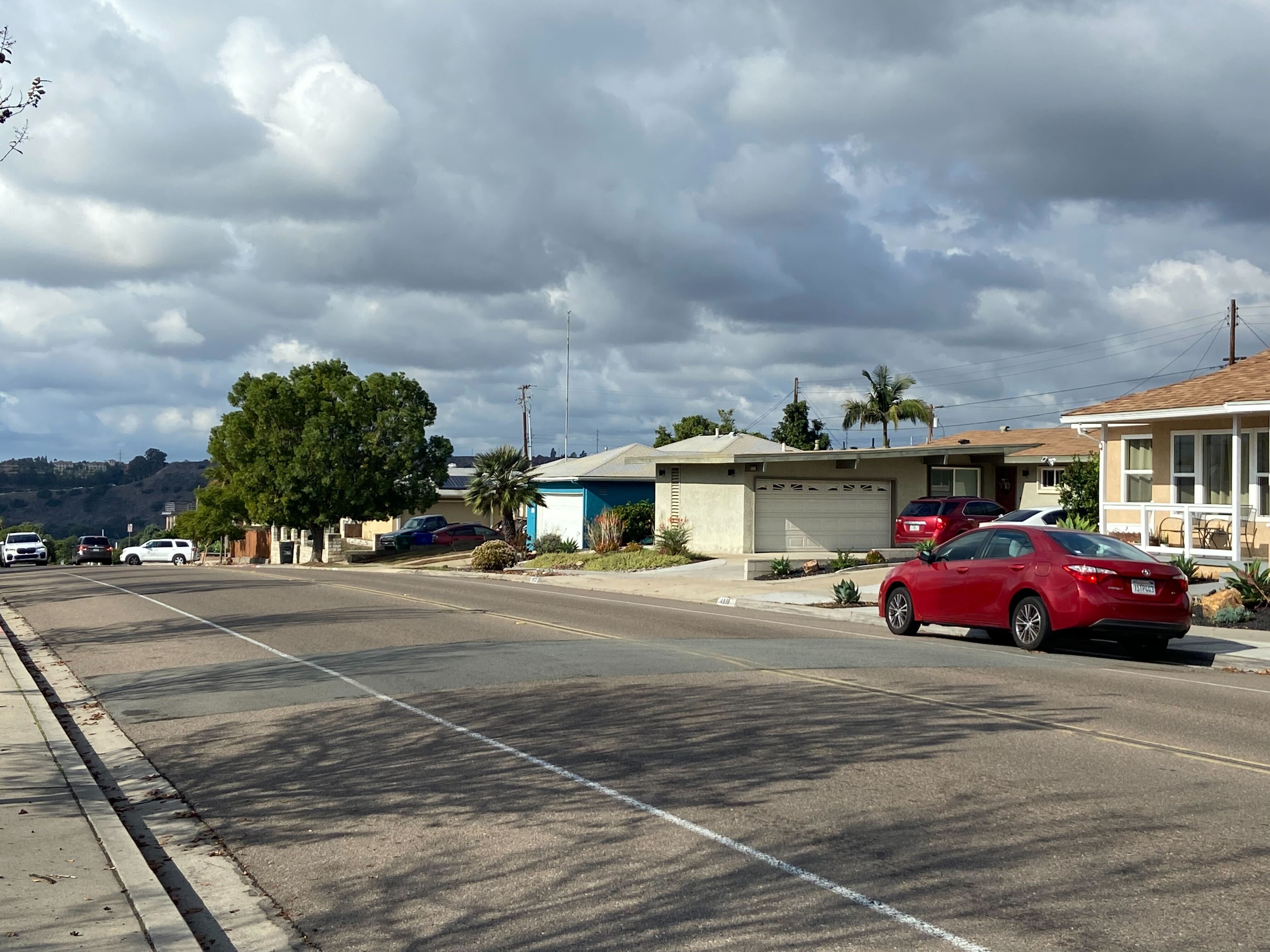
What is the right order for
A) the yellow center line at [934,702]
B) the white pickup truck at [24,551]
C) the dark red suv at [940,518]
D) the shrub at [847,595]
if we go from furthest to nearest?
the white pickup truck at [24,551] → the dark red suv at [940,518] → the shrub at [847,595] → the yellow center line at [934,702]

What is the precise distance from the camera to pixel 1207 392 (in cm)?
2459

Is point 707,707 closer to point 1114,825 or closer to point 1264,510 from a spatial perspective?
→ point 1114,825

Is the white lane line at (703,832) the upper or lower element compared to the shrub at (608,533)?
lower

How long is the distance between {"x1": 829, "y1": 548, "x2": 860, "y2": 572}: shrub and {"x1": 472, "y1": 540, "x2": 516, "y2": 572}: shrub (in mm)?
11741

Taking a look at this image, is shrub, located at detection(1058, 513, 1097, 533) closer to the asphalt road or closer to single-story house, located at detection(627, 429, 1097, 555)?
single-story house, located at detection(627, 429, 1097, 555)

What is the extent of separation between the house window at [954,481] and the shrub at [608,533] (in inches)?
430

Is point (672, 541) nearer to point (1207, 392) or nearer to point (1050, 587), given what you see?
point (1207, 392)

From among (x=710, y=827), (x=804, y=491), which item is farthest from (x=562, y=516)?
(x=710, y=827)

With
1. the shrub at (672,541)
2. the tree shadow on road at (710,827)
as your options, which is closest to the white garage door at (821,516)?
the shrub at (672,541)

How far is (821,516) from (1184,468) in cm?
1377

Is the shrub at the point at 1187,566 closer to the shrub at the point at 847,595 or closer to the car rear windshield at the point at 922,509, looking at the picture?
the shrub at the point at 847,595

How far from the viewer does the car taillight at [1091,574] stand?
1460 centimetres

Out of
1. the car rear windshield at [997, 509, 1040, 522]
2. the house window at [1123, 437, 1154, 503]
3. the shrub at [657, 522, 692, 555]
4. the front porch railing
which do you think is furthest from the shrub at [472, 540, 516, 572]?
Result: the house window at [1123, 437, 1154, 503]

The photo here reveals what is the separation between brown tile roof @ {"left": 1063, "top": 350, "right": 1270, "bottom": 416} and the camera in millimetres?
23125
